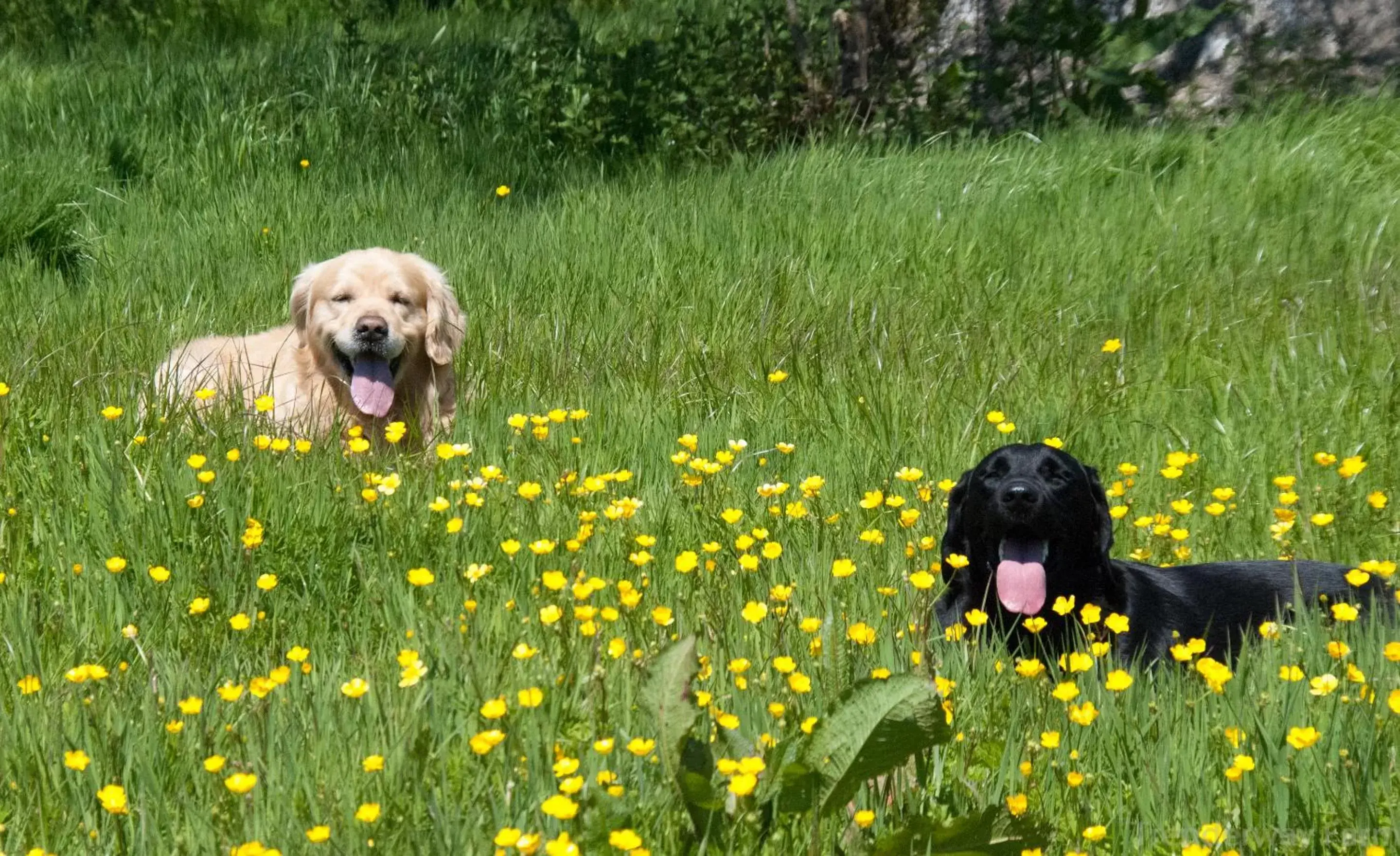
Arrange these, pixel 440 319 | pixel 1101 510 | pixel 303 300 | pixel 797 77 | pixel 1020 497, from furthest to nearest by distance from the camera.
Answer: pixel 797 77 < pixel 303 300 < pixel 440 319 < pixel 1101 510 < pixel 1020 497

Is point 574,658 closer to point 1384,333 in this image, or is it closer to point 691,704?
point 691,704

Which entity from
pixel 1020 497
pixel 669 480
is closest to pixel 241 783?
pixel 1020 497

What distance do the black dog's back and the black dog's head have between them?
0.11 metres

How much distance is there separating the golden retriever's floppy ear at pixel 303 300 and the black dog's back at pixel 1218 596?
327 cm

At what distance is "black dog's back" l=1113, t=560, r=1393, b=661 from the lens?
11.1 ft

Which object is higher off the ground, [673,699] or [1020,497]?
[673,699]

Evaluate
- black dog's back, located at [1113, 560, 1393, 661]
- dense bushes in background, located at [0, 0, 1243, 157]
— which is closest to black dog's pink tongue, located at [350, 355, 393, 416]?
black dog's back, located at [1113, 560, 1393, 661]

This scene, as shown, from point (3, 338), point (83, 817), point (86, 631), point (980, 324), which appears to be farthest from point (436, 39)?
point (83, 817)

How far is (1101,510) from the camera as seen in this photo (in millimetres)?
3473

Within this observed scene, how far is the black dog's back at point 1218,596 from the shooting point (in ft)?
11.1

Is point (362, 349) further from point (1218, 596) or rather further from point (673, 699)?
point (673, 699)

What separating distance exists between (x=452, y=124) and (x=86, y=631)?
6303 mm

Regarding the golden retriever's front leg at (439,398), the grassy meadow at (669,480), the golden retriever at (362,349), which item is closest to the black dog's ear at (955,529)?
the grassy meadow at (669,480)

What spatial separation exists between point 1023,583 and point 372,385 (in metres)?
2.65
